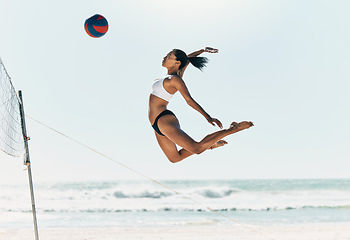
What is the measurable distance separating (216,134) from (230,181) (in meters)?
29.6

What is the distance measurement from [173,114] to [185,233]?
6.69 m

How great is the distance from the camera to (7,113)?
549 cm

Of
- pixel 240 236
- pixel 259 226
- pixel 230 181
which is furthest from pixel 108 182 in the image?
pixel 240 236

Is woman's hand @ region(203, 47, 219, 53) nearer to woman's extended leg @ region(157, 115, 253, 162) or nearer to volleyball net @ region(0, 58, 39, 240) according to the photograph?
woman's extended leg @ region(157, 115, 253, 162)

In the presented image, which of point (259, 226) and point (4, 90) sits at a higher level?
point (4, 90)

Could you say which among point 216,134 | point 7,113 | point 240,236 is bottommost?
point 240,236

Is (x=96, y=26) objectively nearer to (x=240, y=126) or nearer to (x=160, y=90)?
(x=160, y=90)

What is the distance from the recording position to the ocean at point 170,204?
14367 millimetres

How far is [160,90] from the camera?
4.96 m

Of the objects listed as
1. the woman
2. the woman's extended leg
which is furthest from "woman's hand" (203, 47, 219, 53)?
the woman's extended leg

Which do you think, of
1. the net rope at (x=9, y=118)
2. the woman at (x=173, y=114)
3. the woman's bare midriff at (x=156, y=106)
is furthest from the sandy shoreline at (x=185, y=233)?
the woman's bare midriff at (x=156, y=106)

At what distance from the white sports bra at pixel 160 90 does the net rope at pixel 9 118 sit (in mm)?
1874

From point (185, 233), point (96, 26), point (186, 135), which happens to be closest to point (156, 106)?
point (186, 135)

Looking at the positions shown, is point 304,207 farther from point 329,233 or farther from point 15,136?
point 15,136
